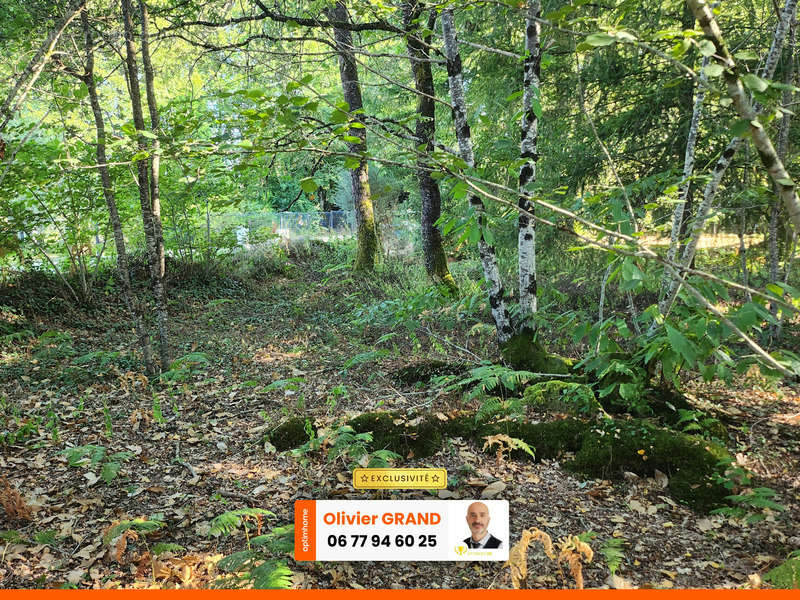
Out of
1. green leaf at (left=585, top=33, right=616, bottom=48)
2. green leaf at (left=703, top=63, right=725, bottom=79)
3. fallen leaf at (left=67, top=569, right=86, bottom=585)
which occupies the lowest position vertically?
fallen leaf at (left=67, top=569, right=86, bottom=585)

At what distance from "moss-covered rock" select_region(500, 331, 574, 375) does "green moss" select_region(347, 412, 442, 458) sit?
1.02m

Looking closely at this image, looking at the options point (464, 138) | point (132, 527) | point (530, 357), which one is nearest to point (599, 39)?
point (132, 527)

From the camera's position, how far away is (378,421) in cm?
329

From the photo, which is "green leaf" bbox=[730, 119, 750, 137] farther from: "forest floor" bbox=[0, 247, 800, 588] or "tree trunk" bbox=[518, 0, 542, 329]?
"tree trunk" bbox=[518, 0, 542, 329]

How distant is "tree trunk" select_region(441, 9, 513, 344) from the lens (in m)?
3.87

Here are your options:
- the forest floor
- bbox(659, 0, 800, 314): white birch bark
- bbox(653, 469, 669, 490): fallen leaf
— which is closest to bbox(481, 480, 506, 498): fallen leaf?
the forest floor

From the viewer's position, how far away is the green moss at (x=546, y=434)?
2.93m

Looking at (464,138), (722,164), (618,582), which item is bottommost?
(618,582)

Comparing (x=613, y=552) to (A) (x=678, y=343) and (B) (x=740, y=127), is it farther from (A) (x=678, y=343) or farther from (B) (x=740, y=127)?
(B) (x=740, y=127)

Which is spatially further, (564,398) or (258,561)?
(564,398)

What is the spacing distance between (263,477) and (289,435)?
476 mm

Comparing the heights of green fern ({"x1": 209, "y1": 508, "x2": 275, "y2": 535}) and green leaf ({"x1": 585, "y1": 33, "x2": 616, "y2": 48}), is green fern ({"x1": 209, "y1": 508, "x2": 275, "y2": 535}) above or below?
below

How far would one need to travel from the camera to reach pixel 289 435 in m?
3.29

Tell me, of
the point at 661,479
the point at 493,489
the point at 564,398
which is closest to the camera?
the point at 493,489
